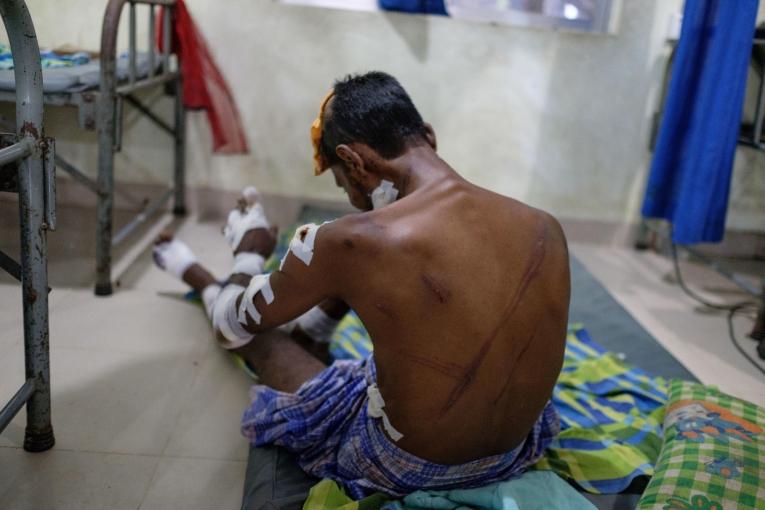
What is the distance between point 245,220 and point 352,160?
2.59ft

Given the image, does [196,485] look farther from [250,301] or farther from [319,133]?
[319,133]

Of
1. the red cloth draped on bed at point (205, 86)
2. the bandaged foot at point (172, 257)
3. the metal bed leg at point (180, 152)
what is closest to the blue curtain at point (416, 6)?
the red cloth draped on bed at point (205, 86)

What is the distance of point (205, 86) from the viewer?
103 inches

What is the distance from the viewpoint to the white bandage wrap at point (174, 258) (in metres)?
1.91

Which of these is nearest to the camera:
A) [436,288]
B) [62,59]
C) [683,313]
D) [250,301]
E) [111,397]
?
[436,288]

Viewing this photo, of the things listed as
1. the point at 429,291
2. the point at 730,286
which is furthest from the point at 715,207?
the point at 429,291

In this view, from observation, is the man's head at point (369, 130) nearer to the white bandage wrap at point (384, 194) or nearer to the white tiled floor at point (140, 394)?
the white bandage wrap at point (384, 194)

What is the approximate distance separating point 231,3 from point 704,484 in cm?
231

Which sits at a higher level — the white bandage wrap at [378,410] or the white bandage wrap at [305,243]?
the white bandage wrap at [305,243]

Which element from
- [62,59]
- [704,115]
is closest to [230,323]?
[62,59]

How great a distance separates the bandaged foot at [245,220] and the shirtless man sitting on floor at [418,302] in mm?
546

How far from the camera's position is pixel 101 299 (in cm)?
194

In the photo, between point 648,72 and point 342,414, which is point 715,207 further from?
point 342,414

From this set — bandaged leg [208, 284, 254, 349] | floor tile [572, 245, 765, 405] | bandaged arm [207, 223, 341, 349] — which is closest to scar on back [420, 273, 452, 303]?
bandaged arm [207, 223, 341, 349]
